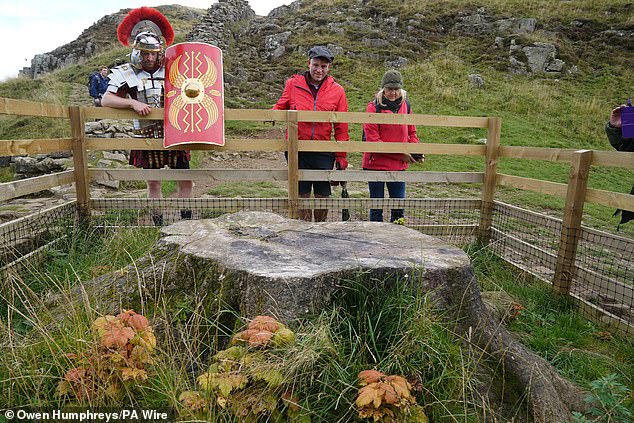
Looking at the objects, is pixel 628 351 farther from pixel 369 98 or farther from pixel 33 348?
pixel 369 98

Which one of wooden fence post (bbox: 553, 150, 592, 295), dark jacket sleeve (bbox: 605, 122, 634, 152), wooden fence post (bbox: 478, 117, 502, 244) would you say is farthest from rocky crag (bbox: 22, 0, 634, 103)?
wooden fence post (bbox: 553, 150, 592, 295)

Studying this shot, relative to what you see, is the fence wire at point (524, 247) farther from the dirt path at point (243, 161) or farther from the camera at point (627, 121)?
the dirt path at point (243, 161)

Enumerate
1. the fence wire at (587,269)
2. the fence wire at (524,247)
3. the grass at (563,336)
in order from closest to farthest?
the grass at (563,336) < the fence wire at (587,269) < the fence wire at (524,247)

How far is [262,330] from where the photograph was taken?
183 centimetres

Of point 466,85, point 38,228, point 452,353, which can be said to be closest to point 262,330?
point 452,353

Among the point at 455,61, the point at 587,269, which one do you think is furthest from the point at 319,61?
the point at 455,61

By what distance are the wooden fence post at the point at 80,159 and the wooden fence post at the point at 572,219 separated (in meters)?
4.69

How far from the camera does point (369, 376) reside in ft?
5.76

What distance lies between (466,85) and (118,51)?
1824cm

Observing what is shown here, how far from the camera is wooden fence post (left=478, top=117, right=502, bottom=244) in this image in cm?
498

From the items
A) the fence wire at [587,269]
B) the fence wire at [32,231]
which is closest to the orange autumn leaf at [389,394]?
the fence wire at [587,269]

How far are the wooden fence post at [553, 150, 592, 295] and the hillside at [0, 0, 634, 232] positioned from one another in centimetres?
398

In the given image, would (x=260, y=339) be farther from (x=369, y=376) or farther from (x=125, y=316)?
(x=125, y=316)

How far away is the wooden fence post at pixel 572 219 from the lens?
3693 mm
